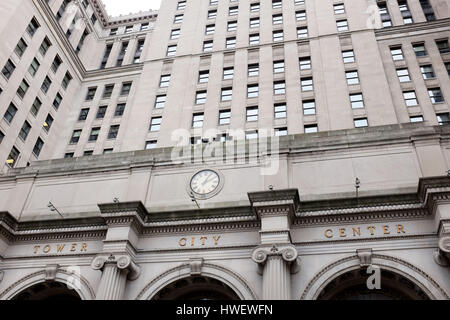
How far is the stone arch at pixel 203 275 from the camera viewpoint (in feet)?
62.6

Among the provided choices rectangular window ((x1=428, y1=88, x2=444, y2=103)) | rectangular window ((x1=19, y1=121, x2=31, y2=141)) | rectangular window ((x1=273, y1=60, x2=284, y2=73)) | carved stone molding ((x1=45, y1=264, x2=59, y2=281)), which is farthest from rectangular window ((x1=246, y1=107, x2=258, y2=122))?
rectangular window ((x1=19, y1=121, x2=31, y2=141))

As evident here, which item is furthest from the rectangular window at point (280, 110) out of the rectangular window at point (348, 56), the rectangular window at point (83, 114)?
the rectangular window at point (83, 114)

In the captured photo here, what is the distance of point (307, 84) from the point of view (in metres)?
40.3

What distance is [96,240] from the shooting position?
74.2 ft

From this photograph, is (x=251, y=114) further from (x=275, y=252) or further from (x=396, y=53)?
(x=275, y=252)

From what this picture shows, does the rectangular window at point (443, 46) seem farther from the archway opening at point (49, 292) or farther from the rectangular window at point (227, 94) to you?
the archway opening at point (49, 292)

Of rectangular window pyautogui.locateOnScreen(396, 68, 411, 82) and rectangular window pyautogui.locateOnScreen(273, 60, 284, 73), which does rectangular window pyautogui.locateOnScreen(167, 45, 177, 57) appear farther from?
rectangular window pyautogui.locateOnScreen(396, 68, 411, 82)

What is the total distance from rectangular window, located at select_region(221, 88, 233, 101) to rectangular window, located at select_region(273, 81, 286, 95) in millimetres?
A: 4259

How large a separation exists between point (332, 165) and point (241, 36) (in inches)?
1123

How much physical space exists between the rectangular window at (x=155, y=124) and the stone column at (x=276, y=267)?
24.2 metres

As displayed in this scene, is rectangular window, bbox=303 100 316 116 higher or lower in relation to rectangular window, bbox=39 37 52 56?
lower

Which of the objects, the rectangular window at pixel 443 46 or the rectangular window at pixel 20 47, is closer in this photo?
the rectangular window at pixel 443 46

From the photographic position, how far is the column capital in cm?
1831

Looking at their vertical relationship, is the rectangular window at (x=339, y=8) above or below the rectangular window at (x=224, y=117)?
above
